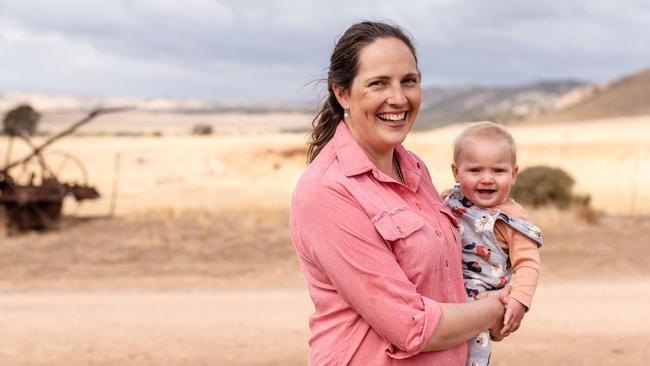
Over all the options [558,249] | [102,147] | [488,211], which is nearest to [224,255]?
[558,249]

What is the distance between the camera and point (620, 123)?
56.0 meters

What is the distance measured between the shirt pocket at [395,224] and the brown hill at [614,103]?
278 ft

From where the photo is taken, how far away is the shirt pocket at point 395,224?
2717mm

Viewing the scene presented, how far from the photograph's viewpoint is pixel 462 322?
283 cm

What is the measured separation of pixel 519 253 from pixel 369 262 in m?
0.76

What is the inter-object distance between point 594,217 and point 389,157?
609 inches

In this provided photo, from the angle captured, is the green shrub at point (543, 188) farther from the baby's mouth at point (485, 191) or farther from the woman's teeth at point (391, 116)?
the woman's teeth at point (391, 116)

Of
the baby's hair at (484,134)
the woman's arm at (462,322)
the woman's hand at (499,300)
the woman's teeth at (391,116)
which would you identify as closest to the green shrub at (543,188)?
the baby's hair at (484,134)

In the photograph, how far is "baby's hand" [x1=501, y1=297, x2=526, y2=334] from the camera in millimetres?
3055

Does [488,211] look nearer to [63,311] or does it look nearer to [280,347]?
[280,347]

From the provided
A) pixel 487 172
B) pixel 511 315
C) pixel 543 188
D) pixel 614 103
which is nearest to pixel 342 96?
pixel 487 172

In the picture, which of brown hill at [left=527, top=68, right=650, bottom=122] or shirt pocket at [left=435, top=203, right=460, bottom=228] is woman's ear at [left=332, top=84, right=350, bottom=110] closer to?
shirt pocket at [left=435, top=203, right=460, bottom=228]

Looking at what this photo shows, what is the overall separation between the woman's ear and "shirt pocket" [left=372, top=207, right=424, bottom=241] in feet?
1.39

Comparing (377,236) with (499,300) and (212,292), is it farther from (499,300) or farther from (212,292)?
(212,292)
